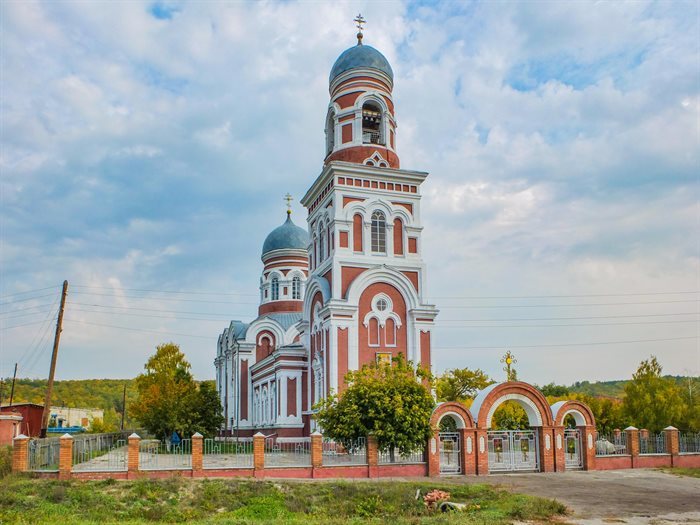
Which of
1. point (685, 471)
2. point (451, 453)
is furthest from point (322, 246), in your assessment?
point (685, 471)

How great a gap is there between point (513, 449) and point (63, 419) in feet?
189

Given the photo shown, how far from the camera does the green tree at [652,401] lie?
3097 centimetres

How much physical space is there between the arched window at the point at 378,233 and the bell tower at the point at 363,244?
0.05m

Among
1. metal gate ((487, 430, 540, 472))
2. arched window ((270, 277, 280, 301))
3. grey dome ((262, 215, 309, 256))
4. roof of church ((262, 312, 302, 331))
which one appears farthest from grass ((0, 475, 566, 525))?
grey dome ((262, 215, 309, 256))

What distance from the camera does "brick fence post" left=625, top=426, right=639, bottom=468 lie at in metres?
24.7

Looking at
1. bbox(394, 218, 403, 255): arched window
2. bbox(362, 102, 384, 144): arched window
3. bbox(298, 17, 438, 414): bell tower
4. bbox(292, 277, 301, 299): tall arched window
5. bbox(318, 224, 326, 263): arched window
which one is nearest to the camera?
bbox(298, 17, 438, 414): bell tower

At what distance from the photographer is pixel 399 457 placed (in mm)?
22391

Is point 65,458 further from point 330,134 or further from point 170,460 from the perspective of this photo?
point 330,134

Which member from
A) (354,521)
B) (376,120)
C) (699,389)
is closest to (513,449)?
(354,521)

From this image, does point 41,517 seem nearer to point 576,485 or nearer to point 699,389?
point 576,485

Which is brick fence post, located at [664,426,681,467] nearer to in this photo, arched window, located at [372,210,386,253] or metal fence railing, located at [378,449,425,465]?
metal fence railing, located at [378,449,425,465]

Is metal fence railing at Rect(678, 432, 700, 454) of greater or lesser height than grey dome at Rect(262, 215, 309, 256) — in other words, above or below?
below

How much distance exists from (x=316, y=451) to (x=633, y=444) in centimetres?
1139

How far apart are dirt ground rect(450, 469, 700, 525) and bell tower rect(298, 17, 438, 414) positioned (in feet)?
31.9
